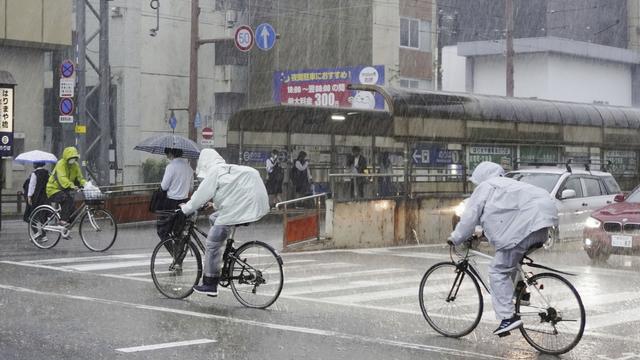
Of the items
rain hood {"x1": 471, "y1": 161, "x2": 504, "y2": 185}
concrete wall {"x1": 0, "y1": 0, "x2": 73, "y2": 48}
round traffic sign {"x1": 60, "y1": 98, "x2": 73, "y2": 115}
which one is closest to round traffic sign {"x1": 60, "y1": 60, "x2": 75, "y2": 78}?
round traffic sign {"x1": 60, "y1": 98, "x2": 73, "y2": 115}

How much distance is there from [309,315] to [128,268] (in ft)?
17.6

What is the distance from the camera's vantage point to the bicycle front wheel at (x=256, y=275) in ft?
35.7

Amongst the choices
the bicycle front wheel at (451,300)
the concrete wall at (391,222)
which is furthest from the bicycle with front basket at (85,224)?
the bicycle front wheel at (451,300)

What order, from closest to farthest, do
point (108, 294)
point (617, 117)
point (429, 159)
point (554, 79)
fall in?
point (108, 294), point (429, 159), point (617, 117), point (554, 79)

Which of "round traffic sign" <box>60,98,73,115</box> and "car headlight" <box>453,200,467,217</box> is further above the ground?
"round traffic sign" <box>60,98,73,115</box>

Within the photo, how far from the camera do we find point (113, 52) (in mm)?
45656

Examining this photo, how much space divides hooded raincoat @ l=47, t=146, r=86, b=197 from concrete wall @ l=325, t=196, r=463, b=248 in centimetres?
462

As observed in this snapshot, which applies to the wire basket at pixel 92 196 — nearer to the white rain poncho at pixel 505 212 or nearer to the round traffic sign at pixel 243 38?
the white rain poncho at pixel 505 212

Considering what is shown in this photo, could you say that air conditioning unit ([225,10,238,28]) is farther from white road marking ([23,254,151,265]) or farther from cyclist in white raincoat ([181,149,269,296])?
cyclist in white raincoat ([181,149,269,296])

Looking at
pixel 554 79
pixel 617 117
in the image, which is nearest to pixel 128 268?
pixel 617 117

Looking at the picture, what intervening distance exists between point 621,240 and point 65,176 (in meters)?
9.40

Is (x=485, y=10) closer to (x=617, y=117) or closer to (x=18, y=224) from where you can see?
(x=617, y=117)

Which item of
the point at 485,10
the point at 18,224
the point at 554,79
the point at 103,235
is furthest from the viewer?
the point at 485,10

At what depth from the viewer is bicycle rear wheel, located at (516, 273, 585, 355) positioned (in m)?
8.55
